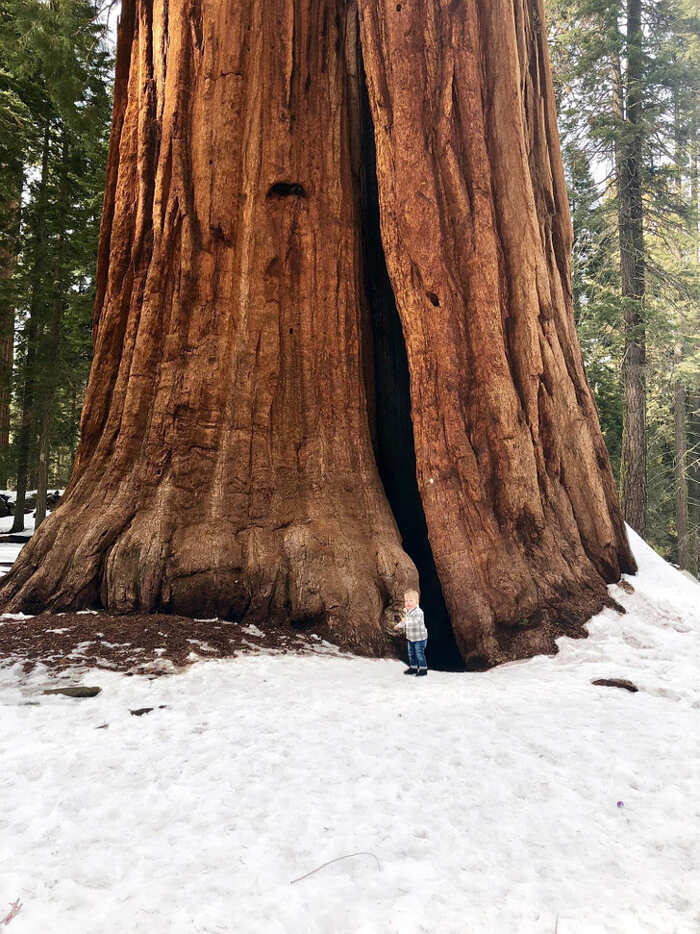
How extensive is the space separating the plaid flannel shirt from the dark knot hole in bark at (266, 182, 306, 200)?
4295 millimetres

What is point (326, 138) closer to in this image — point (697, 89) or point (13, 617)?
point (13, 617)

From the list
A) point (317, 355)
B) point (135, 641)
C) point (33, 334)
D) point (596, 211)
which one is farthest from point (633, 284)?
point (33, 334)

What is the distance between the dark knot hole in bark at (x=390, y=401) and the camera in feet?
21.4

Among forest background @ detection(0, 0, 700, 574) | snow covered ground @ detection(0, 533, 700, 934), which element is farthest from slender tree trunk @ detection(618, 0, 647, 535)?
snow covered ground @ detection(0, 533, 700, 934)

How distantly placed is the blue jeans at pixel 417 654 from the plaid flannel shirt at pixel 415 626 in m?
0.04

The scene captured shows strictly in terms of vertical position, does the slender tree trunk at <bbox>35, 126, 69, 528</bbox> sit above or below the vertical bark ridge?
above

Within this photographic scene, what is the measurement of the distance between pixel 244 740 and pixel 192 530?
256cm

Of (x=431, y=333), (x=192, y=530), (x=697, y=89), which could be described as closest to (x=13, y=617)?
(x=192, y=530)

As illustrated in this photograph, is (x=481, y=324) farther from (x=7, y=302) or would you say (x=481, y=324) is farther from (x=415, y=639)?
(x=7, y=302)

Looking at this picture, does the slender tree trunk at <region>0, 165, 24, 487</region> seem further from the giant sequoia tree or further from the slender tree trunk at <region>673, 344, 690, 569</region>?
the slender tree trunk at <region>673, 344, 690, 569</region>

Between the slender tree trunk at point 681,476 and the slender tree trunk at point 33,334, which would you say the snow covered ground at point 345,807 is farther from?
the slender tree trunk at point 681,476

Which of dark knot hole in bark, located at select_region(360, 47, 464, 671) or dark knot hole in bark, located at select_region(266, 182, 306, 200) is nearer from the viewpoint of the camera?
dark knot hole in bark, located at select_region(266, 182, 306, 200)

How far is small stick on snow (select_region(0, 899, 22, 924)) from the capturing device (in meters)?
1.46

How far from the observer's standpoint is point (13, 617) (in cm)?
436
